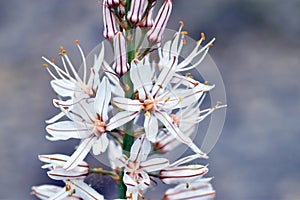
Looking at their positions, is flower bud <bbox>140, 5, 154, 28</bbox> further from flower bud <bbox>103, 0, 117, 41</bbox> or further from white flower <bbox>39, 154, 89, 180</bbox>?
white flower <bbox>39, 154, 89, 180</bbox>

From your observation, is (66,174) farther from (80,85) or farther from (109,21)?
(109,21)

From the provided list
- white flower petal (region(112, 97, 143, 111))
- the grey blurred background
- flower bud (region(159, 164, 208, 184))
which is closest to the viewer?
white flower petal (region(112, 97, 143, 111))

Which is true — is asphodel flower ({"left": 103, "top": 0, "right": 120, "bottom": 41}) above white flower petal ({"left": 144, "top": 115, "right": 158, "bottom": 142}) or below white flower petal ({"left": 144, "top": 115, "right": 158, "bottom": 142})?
above

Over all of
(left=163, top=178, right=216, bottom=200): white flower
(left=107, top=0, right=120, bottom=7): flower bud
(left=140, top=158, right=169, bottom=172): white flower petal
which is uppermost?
(left=107, top=0, right=120, bottom=7): flower bud

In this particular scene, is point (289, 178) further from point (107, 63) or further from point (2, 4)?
point (2, 4)

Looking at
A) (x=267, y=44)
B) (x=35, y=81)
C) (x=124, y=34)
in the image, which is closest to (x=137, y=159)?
(x=124, y=34)

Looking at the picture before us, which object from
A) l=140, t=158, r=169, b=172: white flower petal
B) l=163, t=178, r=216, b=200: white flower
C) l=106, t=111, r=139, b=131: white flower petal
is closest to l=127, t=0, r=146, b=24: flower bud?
l=106, t=111, r=139, b=131: white flower petal

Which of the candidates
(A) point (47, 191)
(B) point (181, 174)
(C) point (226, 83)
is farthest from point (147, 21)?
(C) point (226, 83)

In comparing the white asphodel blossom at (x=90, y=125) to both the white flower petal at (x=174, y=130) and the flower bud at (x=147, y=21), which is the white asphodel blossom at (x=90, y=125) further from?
the flower bud at (x=147, y=21)
